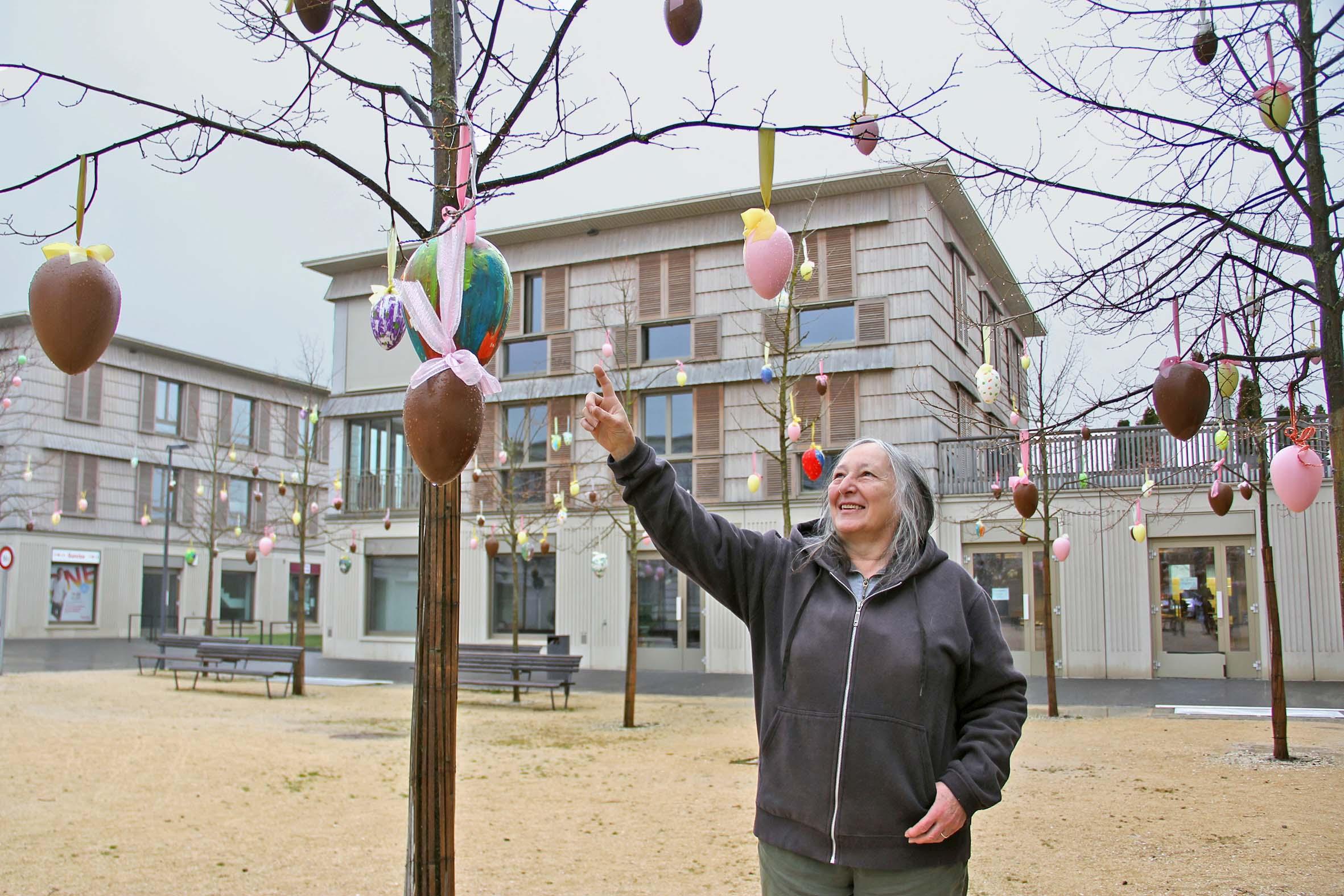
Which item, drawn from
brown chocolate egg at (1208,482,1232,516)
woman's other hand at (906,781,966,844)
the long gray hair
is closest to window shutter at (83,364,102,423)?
brown chocolate egg at (1208,482,1232,516)

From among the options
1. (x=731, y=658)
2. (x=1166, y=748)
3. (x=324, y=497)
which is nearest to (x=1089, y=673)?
(x=731, y=658)

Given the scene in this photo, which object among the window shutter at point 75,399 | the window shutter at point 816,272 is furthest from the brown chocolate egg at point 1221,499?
the window shutter at point 75,399

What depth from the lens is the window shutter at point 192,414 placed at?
134ft

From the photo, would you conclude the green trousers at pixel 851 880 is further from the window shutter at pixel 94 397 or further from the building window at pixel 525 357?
the window shutter at pixel 94 397

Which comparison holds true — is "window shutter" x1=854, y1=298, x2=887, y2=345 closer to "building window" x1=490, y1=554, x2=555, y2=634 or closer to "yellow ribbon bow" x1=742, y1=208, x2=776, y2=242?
"building window" x1=490, y1=554, x2=555, y2=634

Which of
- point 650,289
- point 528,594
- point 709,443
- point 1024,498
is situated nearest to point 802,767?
point 1024,498

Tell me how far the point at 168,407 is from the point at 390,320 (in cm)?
4077

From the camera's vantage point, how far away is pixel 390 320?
3.67 m

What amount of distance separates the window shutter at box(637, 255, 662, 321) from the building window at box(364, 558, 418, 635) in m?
8.91

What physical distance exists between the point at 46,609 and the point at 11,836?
33751 mm

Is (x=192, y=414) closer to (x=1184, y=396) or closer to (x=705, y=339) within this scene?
(x=705, y=339)

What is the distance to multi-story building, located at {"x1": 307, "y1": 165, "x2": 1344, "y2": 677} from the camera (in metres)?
19.9

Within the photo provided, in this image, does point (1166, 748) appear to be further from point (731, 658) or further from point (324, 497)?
point (324, 497)

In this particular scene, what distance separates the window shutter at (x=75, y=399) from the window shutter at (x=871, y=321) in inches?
1091
